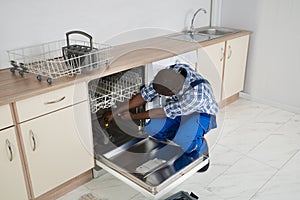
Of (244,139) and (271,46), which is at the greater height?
(271,46)

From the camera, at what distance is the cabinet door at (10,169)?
5.18 ft

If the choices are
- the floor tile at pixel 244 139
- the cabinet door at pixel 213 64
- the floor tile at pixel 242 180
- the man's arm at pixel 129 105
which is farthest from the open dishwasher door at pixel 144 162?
the cabinet door at pixel 213 64

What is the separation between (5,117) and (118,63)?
0.82 m

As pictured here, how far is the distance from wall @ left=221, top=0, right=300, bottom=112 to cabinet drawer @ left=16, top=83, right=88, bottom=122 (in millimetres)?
2162

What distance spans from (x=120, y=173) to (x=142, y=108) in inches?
25.9

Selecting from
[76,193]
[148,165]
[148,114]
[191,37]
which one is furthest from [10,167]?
[191,37]

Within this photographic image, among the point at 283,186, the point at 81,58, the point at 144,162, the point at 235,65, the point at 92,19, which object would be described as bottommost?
the point at 283,186

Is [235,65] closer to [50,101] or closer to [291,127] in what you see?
[291,127]

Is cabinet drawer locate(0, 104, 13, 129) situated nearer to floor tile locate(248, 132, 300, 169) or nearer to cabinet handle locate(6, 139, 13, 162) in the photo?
cabinet handle locate(6, 139, 13, 162)

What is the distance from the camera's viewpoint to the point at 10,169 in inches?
64.5

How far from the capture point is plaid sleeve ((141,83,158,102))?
208 cm

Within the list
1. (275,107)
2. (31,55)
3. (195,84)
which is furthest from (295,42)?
(31,55)

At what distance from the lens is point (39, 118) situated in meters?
1.69

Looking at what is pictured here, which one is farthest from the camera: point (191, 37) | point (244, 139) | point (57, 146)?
point (191, 37)
